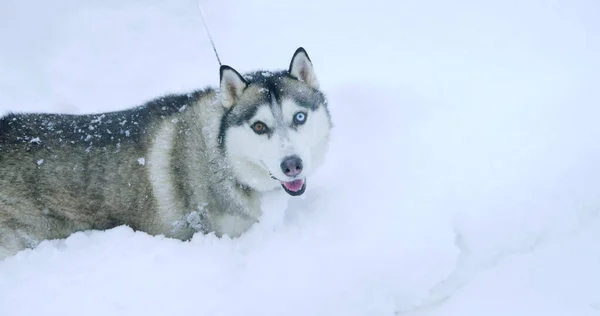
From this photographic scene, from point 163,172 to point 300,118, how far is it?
1.28 m

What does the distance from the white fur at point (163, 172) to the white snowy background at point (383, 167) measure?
0.36 m

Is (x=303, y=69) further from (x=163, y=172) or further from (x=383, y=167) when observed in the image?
(x=163, y=172)

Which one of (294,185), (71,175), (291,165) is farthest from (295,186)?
(71,175)

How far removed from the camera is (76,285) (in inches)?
118

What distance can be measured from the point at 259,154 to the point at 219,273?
94 centimetres

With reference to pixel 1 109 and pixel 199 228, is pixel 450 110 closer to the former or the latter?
pixel 199 228

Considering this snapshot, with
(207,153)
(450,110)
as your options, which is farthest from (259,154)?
(450,110)

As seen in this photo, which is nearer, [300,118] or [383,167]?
[300,118]

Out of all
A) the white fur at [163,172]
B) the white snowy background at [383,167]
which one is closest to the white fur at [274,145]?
the white snowy background at [383,167]

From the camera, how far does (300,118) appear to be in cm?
334

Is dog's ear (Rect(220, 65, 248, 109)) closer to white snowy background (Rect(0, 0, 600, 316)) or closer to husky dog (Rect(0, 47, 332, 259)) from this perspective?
husky dog (Rect(0, 47, 332, 259))

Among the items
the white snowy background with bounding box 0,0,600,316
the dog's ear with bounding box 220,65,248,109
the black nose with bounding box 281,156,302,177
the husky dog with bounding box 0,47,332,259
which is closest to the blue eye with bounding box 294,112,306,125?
the husky dog with bounding box 0,47,332,259

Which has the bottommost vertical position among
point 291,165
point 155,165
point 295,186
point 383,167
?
point 383,167

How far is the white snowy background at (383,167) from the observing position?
2.99 metres
